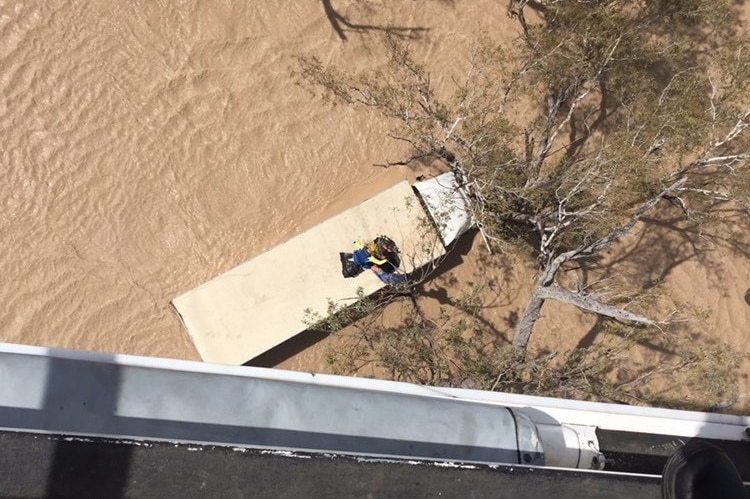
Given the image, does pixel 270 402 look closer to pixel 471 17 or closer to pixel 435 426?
pixel 435 426

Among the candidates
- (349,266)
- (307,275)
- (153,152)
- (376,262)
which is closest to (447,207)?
(376,262)

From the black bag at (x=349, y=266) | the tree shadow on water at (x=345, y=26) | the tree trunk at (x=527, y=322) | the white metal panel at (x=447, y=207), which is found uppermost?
the tree shadow on water at (x=345, y=26)

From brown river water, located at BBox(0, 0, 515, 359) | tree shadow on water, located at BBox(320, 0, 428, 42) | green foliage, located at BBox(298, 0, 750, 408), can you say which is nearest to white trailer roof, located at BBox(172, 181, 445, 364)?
brown river water, located at BBox(0, 0, 515, 359)

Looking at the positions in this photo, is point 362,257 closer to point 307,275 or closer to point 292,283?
point 307,275

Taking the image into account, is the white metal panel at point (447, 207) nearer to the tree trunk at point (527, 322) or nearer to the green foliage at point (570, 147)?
the green foliage at point (570, 147)

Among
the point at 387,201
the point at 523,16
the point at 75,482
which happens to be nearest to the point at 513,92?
the point at 523,16

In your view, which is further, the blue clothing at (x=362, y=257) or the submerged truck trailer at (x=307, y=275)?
the blue clothing at (x=362, y=257)

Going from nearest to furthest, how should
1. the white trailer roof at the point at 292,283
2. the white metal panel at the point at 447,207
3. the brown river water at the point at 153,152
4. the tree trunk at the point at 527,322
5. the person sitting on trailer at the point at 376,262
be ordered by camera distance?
the tree trunk at the point at 527,322, the white trailer roof at the point at 292,283, the person sitting on trailer at the point at 376,262, the brown river water at the point at 153,152, the white metal panel at the point at 447,207

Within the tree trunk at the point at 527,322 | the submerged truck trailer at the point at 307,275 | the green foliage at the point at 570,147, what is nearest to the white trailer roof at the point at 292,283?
the submerged truck trailer at the point at 307,275
